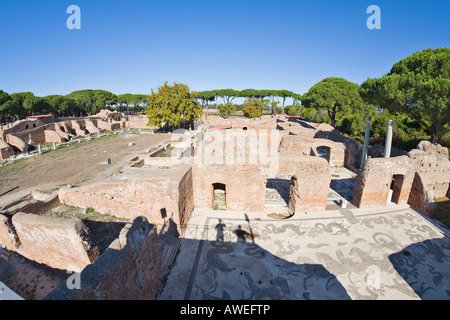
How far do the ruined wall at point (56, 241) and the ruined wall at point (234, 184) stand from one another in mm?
5071

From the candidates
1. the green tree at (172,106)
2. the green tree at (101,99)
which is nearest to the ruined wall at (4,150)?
the green tree at (172,106)

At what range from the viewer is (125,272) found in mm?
5078

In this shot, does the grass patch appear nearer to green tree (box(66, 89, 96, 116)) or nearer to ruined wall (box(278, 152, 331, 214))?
ruined wall (box(278, 152, 331, 214))

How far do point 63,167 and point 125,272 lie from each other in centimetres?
1956

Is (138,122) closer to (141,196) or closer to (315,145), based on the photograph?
(315,145)

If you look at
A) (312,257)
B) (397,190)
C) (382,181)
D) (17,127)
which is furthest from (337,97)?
(17,127)

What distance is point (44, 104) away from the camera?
49250 millimetres

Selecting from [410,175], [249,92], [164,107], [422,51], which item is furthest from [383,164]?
[249,92]

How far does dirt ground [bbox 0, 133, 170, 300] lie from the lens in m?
7.60

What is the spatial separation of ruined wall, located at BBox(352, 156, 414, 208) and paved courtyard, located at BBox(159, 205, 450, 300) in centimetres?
73

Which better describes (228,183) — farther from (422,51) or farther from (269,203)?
(422,51)

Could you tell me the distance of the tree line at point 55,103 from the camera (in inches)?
1586
